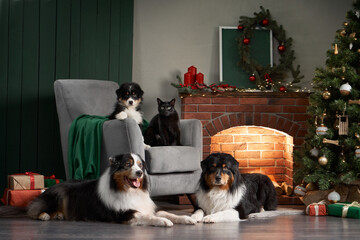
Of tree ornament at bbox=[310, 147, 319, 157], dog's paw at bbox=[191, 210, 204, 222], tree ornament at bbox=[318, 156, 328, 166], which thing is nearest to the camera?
dog's paw at bbox=[191, 210, 204, 222]

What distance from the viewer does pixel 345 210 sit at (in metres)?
3.67

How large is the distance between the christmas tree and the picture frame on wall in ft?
3.71

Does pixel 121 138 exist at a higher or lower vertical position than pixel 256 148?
higher

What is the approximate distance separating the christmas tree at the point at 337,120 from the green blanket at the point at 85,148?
5.95ft

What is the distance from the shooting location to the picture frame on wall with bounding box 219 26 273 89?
17.6ft

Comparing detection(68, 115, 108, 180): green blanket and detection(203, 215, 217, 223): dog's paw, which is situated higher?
detection(68, 115, 108, 180): green blanket

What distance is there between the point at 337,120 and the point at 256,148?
1.29 metres

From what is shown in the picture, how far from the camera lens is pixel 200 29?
5434mm

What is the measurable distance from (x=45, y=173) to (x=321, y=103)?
113 inches

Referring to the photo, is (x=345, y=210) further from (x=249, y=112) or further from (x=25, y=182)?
(x=25, y=182)

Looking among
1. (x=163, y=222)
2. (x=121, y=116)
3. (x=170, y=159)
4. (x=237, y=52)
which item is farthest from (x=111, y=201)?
(x=237, y=52)

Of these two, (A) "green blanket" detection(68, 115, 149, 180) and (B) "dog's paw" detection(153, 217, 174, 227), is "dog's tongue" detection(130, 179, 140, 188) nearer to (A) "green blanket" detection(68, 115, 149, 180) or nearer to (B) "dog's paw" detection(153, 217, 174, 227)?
(B) "dog's paw" detection(153, 217, 174, 227)

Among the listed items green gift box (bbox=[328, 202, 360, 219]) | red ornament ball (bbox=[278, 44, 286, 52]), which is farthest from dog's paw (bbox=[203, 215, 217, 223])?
red ornament ball (bbox=[278, 44, 286, 52])

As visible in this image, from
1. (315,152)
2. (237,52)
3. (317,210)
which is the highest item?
(237,52)
